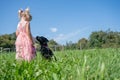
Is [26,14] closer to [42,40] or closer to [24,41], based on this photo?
[24,41]

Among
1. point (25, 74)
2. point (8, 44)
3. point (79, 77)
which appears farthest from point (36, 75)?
point (8, 44)

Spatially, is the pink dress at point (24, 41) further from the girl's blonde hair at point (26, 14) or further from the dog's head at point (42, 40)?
the dog's head at point (42, 40)

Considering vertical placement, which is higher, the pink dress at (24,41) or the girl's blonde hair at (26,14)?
the girl's blonde hair at (26,14)

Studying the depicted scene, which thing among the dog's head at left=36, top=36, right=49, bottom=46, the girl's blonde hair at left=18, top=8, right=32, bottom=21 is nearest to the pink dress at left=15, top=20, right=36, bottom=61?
the girl's blonde hair at left=18, top=8, right=32, bottom=21

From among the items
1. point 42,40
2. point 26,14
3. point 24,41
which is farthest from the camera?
point 42,40

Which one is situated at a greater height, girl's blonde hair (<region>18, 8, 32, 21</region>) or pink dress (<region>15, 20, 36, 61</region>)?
girl's blonde hair (<region>18, 8, 32, 21</region>)

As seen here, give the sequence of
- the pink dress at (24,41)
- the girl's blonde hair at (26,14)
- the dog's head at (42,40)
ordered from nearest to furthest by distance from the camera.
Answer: the pink dress at (24,41) < the girl's blonde hair at (26,14) < the dog's head at (42,40)

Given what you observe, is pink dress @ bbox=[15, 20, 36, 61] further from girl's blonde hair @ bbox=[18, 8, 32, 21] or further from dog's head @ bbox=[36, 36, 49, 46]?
dog's head @ bbox=[36, 36, 49, 46]

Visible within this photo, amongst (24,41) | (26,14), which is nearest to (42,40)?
(24,41)

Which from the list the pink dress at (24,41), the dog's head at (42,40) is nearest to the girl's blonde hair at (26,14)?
the pink dress at (24,41)

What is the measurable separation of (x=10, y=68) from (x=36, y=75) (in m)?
0.75

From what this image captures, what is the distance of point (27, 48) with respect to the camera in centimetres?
944

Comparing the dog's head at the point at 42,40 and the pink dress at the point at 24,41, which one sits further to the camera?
the dog's head at the point at 42,40

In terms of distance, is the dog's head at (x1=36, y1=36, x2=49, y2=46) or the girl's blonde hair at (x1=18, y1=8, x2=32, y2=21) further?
the dog's head at (x1=36, y1=36, x2=49, y2=46)
